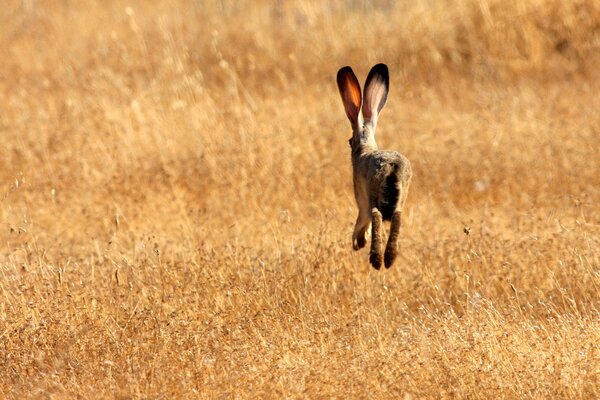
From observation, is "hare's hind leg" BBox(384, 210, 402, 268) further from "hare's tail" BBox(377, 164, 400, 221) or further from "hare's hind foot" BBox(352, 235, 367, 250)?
"hare's hind foot" BBox(352, 235, 367, 250)

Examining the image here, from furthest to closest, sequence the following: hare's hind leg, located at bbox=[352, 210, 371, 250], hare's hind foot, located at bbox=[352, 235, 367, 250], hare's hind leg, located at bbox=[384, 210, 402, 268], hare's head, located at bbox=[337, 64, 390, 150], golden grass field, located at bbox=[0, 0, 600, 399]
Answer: hare's head, located at bbox=[337, 64, 390, 150], hare's hind foot, located at bbox=[352, 235, 367, 250], hare's hind leg, located at bbox=[352, 210, 371, 250], golden grass field, located at bbox=[0, 0, 600, 399], hare's hind leg, located at bbox=[384, 210, 402, 268]

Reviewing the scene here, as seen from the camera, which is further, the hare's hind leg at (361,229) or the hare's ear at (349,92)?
the hare's ear at (349,92)

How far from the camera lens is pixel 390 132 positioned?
39.8ft

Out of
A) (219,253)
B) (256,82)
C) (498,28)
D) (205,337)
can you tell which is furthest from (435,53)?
(205,337)

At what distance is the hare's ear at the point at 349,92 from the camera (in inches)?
312

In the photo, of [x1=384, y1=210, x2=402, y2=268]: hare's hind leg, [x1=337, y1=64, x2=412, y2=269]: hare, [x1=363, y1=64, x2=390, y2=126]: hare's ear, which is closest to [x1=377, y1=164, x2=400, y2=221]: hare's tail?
[x1=337, y1=64, x2=412, y2=269]: hare

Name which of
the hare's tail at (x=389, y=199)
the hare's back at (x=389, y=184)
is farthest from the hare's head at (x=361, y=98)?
the hare's tail at (x=389, y=199)

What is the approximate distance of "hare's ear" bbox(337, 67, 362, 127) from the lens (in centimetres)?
792

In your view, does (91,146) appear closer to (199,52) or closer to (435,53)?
(199,52)

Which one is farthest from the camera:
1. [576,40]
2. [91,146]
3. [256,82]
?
[576,40]

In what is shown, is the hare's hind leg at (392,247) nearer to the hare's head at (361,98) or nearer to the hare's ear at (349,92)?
the hare's head at (361,98)

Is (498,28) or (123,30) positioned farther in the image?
(123,30)

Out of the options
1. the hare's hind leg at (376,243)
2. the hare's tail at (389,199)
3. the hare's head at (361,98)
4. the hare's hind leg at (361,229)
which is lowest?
the hare's hind leg at (361,229)

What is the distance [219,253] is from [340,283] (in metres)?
0.91
